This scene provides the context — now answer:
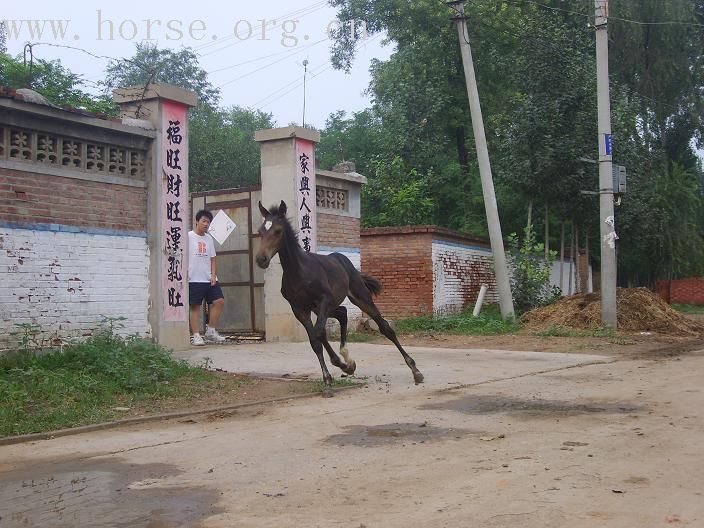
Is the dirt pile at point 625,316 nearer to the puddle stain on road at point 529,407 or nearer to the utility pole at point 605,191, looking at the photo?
the utility pole at point 605,191

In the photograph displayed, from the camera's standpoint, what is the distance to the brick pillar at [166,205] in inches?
438

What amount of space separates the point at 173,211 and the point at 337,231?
4.47 meters

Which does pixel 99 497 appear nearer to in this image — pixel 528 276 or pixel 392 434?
pixel 392 434

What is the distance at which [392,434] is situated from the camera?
20.2 feet

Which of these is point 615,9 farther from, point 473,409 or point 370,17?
point 473,409

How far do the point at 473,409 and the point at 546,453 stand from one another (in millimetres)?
2053

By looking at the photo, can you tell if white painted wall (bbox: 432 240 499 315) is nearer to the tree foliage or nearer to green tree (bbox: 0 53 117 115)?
the tree foliage

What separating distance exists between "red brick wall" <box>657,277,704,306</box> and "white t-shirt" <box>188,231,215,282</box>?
87.8 feet

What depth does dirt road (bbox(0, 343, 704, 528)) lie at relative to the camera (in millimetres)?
4062

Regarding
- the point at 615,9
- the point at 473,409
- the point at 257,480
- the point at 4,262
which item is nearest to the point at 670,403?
the point at 473,409

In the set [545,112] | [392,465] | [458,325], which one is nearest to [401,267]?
[458,325]

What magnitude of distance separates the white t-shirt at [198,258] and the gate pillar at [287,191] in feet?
5.19

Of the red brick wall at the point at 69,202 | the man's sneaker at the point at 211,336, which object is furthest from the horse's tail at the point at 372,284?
the man's sneaker at the point at 211,336

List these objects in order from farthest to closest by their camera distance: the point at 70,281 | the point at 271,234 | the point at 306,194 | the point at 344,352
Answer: the point at 306,194 < the point at 70,281 < the point at 344,352 < the point at 271,234
